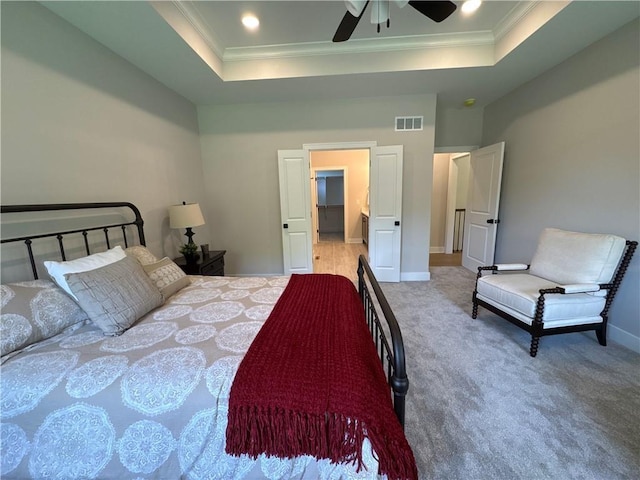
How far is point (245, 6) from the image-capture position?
2.16 m

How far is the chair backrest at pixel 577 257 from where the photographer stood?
6.75ft

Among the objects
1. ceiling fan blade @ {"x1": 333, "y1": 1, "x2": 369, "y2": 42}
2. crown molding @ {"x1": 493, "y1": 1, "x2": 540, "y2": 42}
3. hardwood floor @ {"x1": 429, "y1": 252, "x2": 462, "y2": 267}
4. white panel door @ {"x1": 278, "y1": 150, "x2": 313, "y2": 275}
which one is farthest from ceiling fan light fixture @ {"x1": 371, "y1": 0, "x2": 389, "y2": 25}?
hardwood floor @ {"x1": 429, "y1": 252, "x2": 462, "y2": 267}

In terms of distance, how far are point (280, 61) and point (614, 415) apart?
4.13m

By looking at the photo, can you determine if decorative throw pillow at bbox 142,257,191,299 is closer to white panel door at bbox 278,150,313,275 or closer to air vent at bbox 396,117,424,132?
white panel door at bbox 278,150,313,275

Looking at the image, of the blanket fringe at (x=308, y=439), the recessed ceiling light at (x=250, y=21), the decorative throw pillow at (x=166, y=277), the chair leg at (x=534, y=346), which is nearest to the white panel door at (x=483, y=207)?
the chair leg at (x=534, y=346)

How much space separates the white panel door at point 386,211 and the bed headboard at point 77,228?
9.66 ft

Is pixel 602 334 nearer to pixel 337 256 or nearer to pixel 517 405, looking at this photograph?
pixel 517 405

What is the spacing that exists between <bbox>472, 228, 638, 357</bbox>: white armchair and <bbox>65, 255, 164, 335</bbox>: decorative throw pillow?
2864 mm

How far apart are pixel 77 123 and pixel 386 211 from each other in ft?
11.3

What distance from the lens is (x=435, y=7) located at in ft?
5.33

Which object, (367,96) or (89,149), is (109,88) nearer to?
(89,149)

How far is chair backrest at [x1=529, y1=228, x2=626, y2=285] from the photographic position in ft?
6.75

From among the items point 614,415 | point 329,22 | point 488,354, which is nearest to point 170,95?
point 329,22

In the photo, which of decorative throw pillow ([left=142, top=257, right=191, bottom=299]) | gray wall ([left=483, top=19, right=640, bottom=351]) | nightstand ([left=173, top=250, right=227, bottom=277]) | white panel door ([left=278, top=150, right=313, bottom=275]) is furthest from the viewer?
white panel door ([left=278, top=150, right=313, bottom=275])
